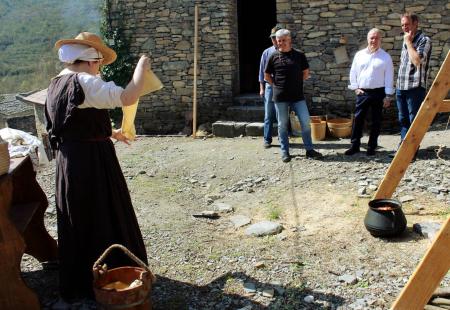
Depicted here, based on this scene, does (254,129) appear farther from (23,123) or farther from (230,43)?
(23,123)

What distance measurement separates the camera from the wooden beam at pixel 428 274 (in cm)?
250

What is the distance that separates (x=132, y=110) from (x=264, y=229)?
1824 mm

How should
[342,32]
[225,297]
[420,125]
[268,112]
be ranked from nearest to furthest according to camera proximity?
1. [225,297]
2. [420,125]
3. [268,112]
4. [342,32]

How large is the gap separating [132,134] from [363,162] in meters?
3.76

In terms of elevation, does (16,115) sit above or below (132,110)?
below

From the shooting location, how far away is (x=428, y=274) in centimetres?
255

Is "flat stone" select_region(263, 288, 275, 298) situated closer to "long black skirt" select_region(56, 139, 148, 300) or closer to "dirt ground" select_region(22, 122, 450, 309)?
"dirt ground" select_region(22, 122, 450, 309)

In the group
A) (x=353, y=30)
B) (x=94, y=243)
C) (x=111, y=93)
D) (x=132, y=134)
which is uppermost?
(x=353, y=30)

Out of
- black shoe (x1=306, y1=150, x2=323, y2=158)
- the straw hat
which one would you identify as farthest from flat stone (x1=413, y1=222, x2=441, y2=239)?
the straw hat

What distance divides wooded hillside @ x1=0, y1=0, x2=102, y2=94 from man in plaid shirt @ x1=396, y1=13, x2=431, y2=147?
31.7 m

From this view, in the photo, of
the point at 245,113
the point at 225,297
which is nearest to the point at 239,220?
the point at 225,297

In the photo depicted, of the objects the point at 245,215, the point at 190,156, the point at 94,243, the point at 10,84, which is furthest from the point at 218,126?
the point at 10,84

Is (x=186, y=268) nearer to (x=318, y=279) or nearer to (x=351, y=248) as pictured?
(x=318, y=279)

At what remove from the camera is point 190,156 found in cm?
752
